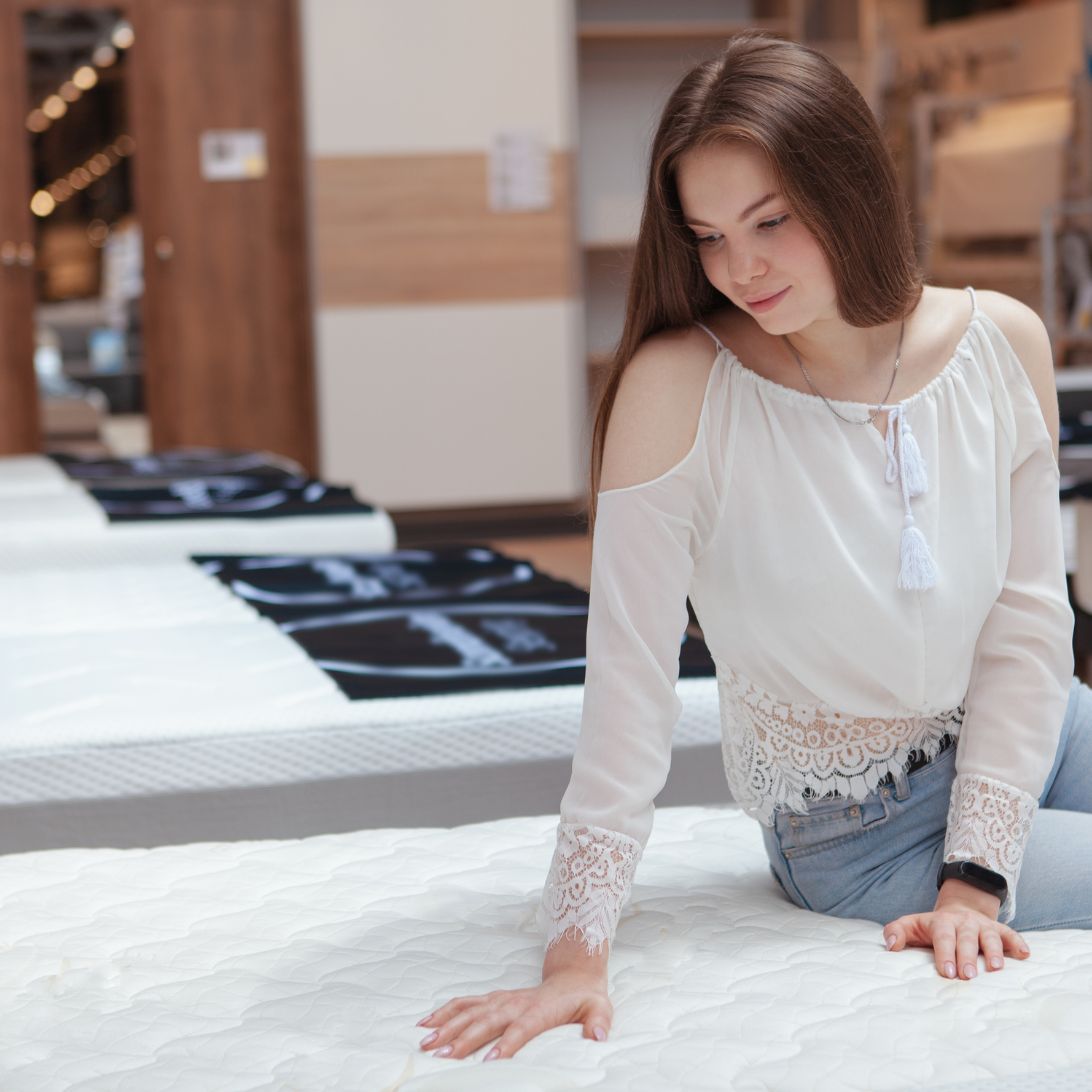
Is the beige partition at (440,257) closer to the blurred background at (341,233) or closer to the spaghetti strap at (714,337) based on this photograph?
the blurred background at (341,233)

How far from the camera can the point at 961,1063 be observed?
930mm

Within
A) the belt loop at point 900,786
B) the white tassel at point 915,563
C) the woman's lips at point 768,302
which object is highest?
the woman's lips at point 768,302

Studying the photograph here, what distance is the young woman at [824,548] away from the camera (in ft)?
3.55

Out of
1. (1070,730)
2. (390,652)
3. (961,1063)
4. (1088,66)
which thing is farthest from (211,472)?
(1088,66)

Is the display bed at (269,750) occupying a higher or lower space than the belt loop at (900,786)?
lower

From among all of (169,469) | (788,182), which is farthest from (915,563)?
(169,469)

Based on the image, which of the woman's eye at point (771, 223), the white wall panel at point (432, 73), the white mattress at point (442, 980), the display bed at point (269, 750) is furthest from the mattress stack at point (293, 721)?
the white wall panel at point (432, 73)

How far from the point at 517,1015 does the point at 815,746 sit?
1.04 feet

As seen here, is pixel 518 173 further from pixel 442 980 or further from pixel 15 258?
pixel 442 980

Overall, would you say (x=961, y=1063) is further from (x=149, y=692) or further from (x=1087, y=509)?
(x=1087, y=509)

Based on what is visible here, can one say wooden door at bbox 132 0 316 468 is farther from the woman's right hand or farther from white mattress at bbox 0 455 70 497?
the woman's right hand

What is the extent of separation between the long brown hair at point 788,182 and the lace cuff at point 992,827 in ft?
1.12

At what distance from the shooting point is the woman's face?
1.08 metres

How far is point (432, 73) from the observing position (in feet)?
17.9
